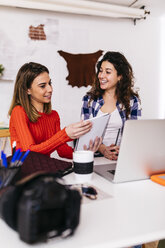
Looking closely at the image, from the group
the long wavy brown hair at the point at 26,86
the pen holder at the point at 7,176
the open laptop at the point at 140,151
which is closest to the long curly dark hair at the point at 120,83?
the long wavy brown hair at the point at 26,86

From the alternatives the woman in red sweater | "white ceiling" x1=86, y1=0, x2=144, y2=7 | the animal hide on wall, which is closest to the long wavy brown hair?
the woman in red sweater

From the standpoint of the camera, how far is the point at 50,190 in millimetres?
541

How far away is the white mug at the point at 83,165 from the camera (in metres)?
1.08

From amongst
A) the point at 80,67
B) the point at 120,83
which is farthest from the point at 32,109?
the point at 80,67

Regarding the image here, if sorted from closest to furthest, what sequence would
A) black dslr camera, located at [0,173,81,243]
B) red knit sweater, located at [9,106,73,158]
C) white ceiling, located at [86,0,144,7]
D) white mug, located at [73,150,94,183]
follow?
black dslr camera, located at [0,173,81,243], white mug, located at [73,150,94,183], red knit sweater, located at [9,106,73,158], white ceiling, located at [86,0,144,7]

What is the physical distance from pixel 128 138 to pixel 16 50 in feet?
9.05

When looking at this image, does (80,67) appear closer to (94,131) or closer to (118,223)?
(94,131)

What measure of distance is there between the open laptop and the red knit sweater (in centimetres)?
35

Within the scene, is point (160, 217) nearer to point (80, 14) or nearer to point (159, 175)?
point (159, 175)

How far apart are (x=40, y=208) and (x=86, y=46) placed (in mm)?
3431

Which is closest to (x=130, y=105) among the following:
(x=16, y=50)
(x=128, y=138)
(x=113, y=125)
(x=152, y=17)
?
(x=113, y=125)

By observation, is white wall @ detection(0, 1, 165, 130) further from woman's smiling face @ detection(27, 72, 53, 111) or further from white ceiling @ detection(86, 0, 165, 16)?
woman's smiling face @ detection(27, 72, 53, 111)

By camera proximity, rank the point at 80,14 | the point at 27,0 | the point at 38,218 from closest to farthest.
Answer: the point at 38,218 → the point at 27,0 → the point at 80,14

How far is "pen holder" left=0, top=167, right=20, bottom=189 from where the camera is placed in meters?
0.72
